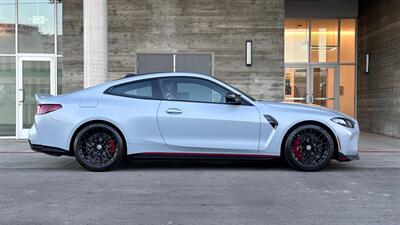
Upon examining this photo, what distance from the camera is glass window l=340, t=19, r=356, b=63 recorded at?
16859 millimetres

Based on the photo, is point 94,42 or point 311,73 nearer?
point 94,42

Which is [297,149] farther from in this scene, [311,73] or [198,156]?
[311,73]

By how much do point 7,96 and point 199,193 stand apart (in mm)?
8756

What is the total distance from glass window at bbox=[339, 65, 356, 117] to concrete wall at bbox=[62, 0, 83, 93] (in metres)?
8.87

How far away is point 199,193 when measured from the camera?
6391 mm

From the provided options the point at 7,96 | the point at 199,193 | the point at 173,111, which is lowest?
the point at 199,193

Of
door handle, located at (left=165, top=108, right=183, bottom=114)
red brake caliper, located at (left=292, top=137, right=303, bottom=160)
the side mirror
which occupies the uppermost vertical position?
the side mirror

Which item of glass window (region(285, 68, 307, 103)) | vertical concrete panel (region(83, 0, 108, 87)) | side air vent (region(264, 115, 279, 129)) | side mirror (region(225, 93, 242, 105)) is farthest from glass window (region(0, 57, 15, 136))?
glass window (region(285, 68, 307, 103))

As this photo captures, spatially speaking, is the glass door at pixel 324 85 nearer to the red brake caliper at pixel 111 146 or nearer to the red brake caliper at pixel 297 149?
the red brake caliper at pixel 297 149

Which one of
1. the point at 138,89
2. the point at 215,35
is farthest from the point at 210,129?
the point at 215,35

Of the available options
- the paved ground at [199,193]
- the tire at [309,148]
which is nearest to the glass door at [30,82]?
the paved ground at [199,193]

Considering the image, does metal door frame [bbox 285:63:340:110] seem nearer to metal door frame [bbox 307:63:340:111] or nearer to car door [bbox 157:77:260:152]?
metal door frame [bbox 307:63:340:111]

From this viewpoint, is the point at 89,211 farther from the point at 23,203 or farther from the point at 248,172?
the point at 248,172

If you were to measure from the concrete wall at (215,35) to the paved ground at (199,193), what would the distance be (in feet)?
15.2
